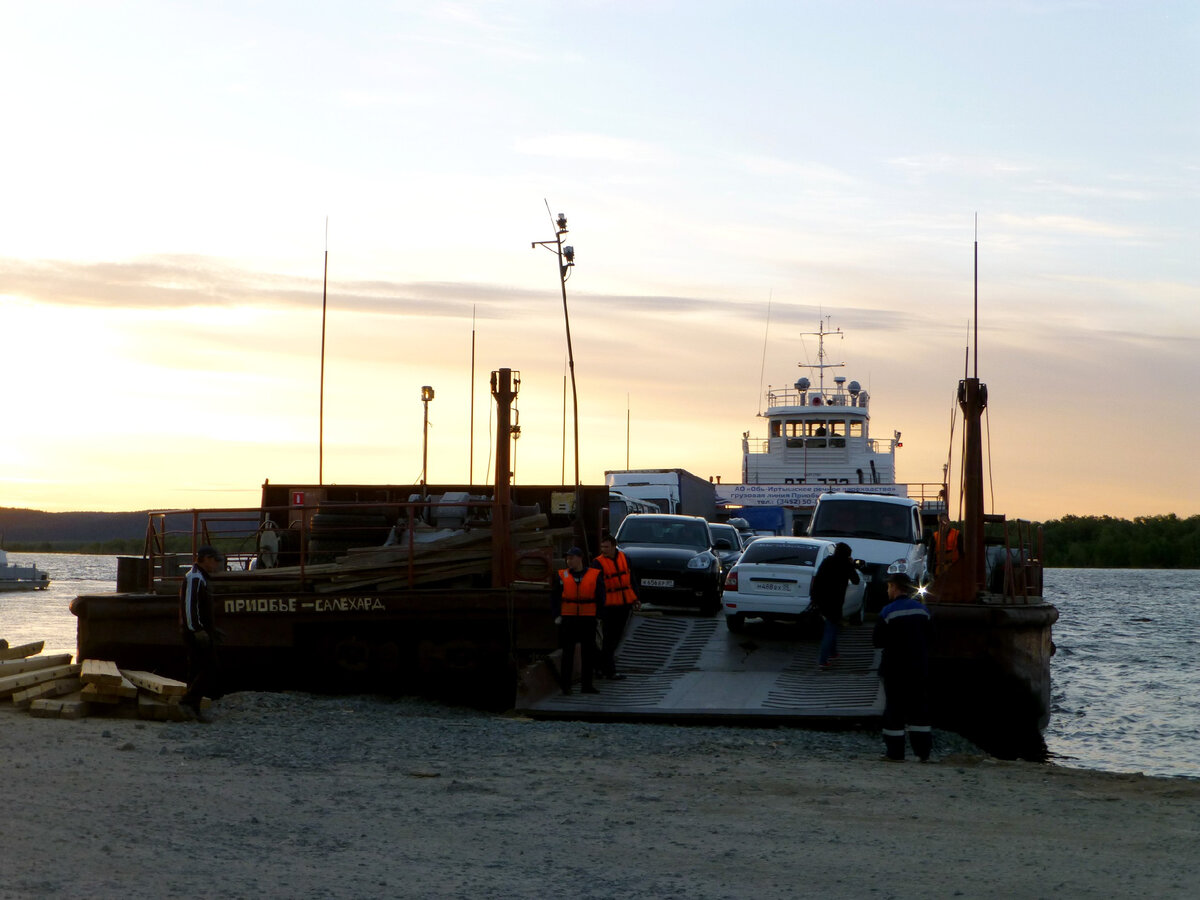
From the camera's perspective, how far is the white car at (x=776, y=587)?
1855 centimetres

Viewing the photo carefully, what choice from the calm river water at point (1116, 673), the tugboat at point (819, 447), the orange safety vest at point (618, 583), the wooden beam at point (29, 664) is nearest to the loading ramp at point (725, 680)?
the orange safety vest at point (618, 583)

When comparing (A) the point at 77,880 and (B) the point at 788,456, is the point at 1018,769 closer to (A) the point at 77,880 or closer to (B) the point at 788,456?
(A) the point at 77,880

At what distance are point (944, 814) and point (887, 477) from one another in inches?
1493

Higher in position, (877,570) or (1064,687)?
(877,570)

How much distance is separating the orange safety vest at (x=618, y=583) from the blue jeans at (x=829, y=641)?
2433 mm

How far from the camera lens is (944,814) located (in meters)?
9.41

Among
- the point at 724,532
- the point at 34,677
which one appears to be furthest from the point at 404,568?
the point at 724,532

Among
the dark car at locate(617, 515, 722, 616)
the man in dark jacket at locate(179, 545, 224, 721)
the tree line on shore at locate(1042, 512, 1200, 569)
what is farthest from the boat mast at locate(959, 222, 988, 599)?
the tree line on shore at locate(1042, 512, 1200, 569)

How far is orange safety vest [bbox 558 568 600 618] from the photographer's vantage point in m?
15.3

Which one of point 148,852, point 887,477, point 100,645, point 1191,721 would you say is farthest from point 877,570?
point 887,477

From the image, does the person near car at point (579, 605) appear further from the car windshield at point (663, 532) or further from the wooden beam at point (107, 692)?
the car windshield at point (663, 532)

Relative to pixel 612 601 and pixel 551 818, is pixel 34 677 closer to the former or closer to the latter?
pixel 612 601

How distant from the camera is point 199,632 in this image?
1387 cm

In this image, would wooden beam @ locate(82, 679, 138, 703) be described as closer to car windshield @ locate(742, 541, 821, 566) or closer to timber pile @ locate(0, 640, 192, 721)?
timber pile @ locate(0, 640, 192, 721)
